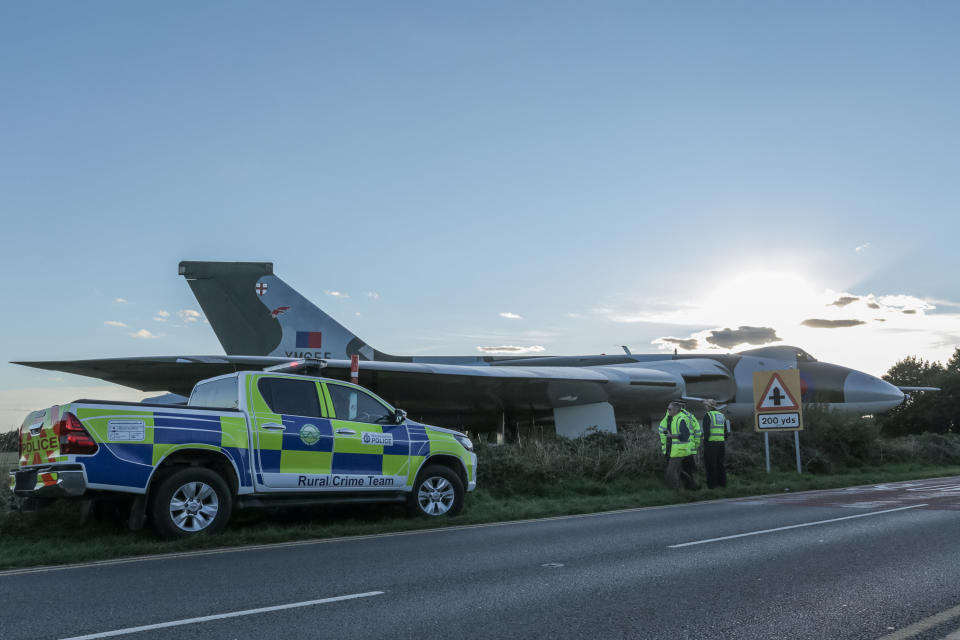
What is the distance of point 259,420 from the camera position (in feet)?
29.4

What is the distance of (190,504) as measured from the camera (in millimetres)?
8320

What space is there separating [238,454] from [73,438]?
5.51ft

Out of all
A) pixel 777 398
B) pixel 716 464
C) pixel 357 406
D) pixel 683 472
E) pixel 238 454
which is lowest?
pixel 683 472

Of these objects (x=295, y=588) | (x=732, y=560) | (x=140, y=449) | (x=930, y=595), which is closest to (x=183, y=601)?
(x=295, y=588)

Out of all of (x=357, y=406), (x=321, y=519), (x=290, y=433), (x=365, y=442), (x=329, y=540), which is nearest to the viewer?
(x=329, y=540)

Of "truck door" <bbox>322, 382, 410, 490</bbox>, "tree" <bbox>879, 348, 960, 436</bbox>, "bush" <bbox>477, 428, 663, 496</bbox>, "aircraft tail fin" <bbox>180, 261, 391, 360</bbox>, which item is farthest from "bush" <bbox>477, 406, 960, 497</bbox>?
"tree" <bbox>879, 348, 960, 436</bbox>

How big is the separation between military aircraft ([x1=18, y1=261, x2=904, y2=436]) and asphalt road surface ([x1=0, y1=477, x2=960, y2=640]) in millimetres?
10770

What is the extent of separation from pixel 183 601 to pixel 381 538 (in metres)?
3.69

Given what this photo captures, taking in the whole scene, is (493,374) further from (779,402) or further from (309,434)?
(309,434)

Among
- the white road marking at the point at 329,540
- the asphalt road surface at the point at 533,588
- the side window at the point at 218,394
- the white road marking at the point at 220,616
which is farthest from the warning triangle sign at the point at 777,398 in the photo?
the white road marking at the point at 220,616

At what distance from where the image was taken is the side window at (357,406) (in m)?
9.85

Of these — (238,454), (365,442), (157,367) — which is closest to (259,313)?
(157,367)

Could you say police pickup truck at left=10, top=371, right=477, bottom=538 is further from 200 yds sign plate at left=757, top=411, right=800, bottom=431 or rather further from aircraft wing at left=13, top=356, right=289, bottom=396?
200 yds sign plate at left=757, top=411, right=800, bottom=431

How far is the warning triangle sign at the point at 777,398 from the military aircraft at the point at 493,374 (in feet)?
14.3
